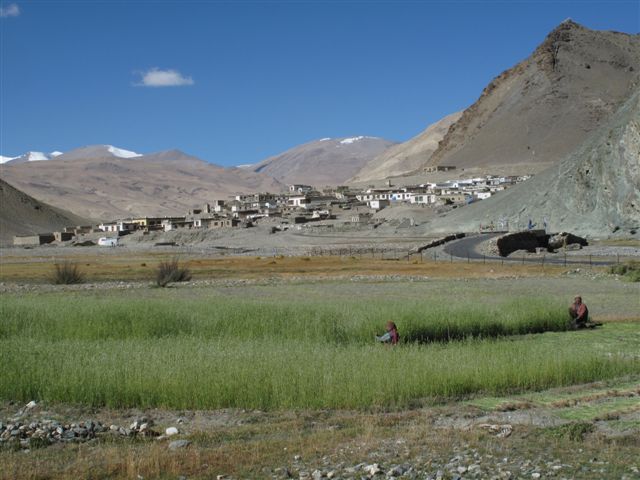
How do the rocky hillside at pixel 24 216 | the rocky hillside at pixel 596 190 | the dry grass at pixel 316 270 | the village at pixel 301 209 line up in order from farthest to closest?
the rocky hillside at pixel 24 216 → the village at pixel 301 209 → the rocky hillside at pixel 596 190 → the dry grass at pixel 316 270

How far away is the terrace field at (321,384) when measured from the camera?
35.2 ft

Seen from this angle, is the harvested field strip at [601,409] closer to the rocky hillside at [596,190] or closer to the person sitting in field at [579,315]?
the person sitting in field at [579,315]

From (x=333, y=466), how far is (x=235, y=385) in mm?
4160

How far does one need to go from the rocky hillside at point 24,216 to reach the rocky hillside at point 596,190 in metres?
98.0

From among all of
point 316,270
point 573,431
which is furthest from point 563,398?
point 316,270

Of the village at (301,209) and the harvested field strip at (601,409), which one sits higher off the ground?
the village at (301,209)

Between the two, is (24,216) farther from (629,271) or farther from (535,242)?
(629,271)

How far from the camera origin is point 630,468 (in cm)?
980

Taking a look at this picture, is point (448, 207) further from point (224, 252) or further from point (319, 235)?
point (224, 252)

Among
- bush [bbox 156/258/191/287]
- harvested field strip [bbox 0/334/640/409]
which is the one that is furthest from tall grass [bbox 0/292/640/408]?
bush [bbox 156/258/191/287]

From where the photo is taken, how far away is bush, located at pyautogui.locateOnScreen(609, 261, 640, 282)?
38250mm

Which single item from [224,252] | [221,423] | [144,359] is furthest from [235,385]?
[224,252]

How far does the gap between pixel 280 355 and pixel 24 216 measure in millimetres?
160540

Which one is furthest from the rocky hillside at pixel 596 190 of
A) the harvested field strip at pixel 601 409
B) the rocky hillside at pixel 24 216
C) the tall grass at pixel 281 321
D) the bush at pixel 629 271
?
the rocky hillside at pixel 24 216
